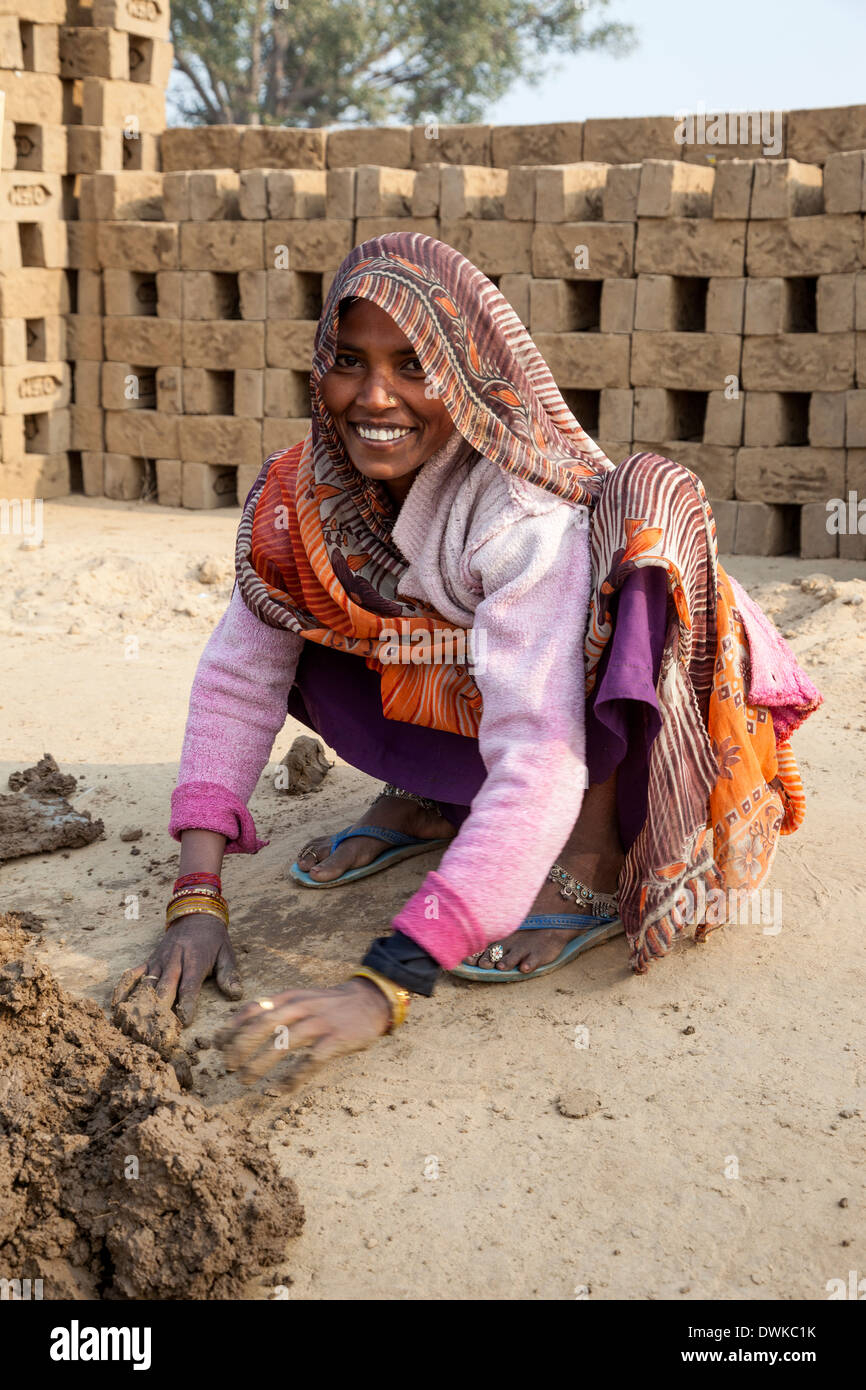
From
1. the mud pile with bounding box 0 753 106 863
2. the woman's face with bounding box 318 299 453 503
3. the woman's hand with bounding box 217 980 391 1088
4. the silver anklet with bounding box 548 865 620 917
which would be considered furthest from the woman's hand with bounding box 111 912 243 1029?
the woman's face with bounding box 318 299 453 503

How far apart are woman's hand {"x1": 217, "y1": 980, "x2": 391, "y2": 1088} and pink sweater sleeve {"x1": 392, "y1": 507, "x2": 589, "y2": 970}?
130 mm

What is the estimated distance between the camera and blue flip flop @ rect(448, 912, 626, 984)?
8.67 ft

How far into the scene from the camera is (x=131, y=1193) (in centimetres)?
194

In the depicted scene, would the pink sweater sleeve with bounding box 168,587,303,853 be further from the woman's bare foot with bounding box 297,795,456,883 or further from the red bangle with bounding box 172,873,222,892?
the woman's bare foot with bounding box 297,795,456,883

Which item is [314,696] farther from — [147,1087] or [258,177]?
[258,177]

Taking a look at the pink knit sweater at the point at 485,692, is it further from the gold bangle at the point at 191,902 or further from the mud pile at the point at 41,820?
the mud pile at the point at 41,820

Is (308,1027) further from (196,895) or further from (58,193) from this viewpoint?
(58,193)

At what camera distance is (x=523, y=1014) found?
2553 mm

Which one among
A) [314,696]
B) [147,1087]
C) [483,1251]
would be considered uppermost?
[314,696]

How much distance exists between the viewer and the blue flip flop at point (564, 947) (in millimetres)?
2643

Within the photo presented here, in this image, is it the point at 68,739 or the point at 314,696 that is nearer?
the point at 314,696

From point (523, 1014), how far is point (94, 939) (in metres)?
0.99

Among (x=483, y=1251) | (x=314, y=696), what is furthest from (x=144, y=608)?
(x=483, y=1251)

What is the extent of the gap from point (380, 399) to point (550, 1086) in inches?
50.1
